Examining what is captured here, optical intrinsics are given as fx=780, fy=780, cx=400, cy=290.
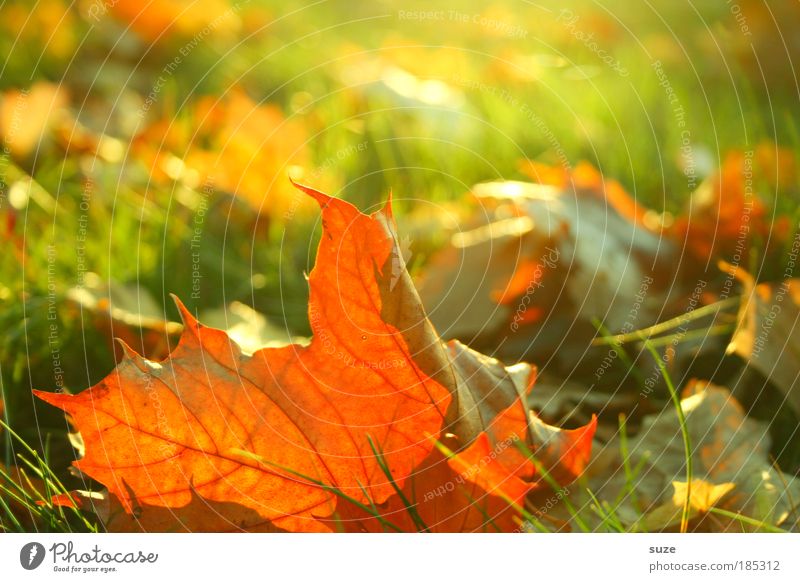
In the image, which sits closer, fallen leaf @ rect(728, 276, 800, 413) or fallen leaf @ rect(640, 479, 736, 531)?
fallen leaf @ rect(640, 479, 736, 531)

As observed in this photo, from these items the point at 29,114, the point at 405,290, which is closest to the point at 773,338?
the point at 405,290

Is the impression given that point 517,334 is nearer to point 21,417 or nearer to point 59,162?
point 21,417

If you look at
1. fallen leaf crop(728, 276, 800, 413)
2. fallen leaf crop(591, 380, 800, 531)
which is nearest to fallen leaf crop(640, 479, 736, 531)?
fallen leaf crop(591, 380, 800, 531)

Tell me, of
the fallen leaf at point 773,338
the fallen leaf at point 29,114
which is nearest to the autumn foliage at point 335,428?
the fallen leaf at point 773,338

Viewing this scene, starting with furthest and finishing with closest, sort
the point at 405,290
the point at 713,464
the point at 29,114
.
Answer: the point at 29,114 → the point at 713,464 → the point at 405,290

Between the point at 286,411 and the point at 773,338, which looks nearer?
the point at 286,411

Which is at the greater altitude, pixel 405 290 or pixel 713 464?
pixel 405 290

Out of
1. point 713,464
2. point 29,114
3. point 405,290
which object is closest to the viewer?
point 405,290

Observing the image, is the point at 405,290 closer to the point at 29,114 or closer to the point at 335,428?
the point at 335,428

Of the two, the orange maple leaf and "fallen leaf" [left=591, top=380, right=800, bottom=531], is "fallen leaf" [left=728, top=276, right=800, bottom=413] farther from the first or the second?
the orange maple leaf

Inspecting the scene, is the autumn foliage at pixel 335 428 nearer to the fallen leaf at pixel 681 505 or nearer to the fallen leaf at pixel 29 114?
the fallen leaf at pixel 681 505
